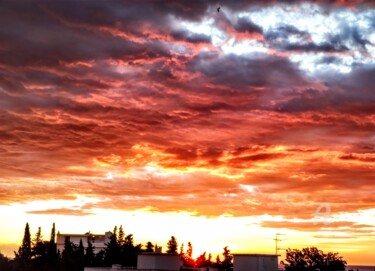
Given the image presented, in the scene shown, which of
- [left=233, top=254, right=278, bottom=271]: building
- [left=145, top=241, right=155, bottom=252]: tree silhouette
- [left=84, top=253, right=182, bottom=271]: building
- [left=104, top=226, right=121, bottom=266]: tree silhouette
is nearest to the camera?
[left=233, top=254, right=278, bottom=271]: building

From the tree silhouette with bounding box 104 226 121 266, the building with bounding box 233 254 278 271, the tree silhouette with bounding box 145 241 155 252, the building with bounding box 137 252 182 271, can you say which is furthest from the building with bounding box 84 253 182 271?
the tree silhouette with bounding box 145 241 155 252

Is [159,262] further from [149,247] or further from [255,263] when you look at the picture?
[149,247]

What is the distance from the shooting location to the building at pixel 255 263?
357 feet

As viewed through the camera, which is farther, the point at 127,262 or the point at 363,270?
the point at 127,262

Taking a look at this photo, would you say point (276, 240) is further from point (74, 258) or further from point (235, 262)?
point (74, 258)

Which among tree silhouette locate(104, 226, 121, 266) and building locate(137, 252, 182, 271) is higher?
tree silhouette locate(104, 226, 121, 266)

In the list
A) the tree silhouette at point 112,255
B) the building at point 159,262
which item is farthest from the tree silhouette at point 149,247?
the building at point 159,262

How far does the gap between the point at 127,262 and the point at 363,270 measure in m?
67.5

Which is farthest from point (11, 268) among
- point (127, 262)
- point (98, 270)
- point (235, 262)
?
point (235, 262)

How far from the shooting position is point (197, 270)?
4990 inches

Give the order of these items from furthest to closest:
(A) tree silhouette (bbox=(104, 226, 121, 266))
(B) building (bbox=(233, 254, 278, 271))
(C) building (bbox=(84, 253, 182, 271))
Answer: (A) tree silhouette (bbox=(104, 226, 121, 266))
(C) building (bbox=(84, 253, 182, 271))
(B) building (bbox=(233, 254, 278, 271))

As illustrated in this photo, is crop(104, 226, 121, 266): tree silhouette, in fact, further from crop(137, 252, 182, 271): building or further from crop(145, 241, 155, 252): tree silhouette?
crop(137, 252, 182, 271): building

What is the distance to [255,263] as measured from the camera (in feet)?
357

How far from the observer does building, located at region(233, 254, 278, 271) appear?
357ft
